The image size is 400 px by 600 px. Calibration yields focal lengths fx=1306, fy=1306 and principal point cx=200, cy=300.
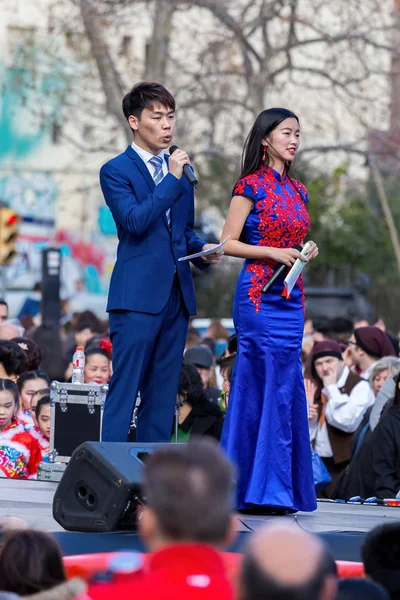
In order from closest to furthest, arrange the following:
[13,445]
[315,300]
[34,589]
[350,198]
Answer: [34,589], [13,445], [315,300], [350,198]

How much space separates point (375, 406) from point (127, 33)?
1215cm

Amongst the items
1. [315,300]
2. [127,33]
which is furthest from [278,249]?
[315,300]

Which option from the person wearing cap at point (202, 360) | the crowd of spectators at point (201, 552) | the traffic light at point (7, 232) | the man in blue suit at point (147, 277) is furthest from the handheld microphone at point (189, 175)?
the traffic light at point (7, 232)

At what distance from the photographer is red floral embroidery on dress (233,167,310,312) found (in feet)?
20.1

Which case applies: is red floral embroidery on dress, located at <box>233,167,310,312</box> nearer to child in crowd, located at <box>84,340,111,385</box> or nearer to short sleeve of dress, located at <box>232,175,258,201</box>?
short sleeve of dress, located at <box>232,175,258,201</box>

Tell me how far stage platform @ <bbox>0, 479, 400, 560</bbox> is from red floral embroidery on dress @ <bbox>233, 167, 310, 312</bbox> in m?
1.04

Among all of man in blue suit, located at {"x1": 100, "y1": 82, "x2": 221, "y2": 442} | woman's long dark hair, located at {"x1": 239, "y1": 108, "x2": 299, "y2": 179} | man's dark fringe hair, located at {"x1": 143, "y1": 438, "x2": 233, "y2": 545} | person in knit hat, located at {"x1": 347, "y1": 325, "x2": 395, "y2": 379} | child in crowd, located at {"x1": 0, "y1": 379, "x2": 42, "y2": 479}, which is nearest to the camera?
man's dark fringe hair, located at {"x1": 143, "y1": 438, "x2": 233, "y2": 545}

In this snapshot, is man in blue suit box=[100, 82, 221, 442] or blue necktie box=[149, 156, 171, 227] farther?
blue necktie box=[149, 156, 171, 227]

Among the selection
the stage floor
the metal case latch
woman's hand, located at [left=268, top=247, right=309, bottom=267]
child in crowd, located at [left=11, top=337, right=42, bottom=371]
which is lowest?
the stage floor

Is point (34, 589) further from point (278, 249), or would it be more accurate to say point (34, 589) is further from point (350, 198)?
point (350, 198)

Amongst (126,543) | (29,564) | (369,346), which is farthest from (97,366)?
(29,564)

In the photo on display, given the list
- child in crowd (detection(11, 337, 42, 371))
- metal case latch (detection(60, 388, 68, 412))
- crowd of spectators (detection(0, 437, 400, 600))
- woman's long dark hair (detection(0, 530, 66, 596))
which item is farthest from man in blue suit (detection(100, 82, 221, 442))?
child in crowd (detection(11, 337, 42, 371))

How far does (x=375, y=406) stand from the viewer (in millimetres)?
8109

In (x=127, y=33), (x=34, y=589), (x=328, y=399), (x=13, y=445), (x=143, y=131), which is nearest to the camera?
(x=34, y=589)
